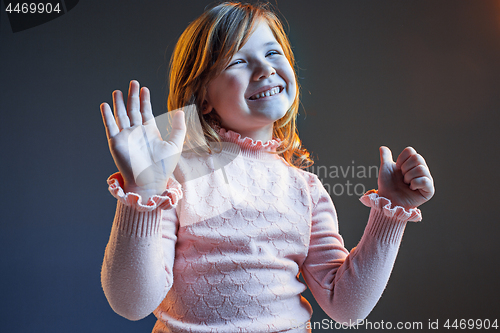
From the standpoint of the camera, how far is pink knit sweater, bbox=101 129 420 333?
613 mm

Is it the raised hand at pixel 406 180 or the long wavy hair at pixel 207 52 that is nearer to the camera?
the raised hand at pixel 406 180

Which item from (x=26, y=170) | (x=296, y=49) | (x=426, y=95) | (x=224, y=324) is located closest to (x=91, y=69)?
(x=26, y=170)

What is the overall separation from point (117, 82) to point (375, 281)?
1.05m

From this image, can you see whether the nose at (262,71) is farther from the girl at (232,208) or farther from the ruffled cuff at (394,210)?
the ruffled cuff at (394,210)

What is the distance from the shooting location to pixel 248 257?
642mm

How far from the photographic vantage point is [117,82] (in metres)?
1.30

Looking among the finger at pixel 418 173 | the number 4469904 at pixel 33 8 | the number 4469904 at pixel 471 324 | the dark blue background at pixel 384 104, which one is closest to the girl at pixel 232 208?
the finger at pixel 418 173

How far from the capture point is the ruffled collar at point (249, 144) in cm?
74

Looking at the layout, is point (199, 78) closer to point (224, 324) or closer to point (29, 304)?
point (224, 324)

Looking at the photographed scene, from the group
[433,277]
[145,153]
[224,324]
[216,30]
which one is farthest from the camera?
[433,277]

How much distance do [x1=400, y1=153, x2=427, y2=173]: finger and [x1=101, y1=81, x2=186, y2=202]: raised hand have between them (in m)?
0.35

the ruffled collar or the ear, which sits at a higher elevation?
the ear

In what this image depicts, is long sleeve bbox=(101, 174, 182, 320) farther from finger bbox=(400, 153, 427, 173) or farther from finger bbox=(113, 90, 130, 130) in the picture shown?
finger bbox=(400, 153, 427, 173)

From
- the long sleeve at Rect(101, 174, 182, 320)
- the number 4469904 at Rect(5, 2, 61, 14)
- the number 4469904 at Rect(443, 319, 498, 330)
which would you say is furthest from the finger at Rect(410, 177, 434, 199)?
the number 4469904 at Rect(5, 2, 61, 14)
